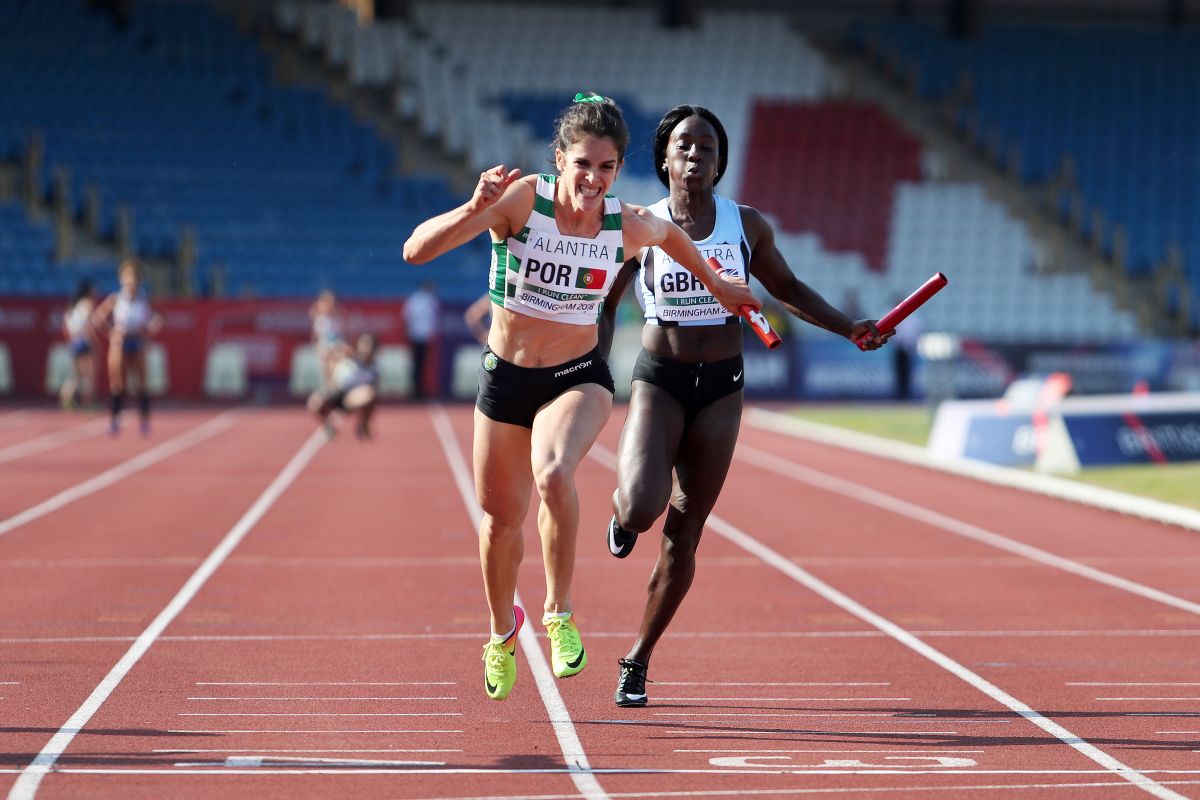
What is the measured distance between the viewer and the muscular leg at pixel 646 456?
21.0ft

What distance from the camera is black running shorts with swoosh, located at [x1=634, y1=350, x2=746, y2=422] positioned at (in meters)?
6.67

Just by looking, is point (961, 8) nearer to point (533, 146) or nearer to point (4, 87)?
point (533, 146)

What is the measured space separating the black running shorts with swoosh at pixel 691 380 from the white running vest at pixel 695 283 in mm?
163

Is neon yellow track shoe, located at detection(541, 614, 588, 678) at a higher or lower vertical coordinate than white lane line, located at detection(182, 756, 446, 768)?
higher

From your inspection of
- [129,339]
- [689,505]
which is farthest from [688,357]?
[129,339]

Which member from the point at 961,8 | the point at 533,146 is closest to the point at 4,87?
the point at 533,146

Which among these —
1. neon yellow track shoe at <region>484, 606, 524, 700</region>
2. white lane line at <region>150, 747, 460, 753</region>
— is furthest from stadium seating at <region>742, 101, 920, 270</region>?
white lane line at <region>150, 747, 460, 753</region>

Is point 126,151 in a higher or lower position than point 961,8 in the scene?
lower

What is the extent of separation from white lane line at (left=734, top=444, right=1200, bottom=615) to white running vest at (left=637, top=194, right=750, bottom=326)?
393cm

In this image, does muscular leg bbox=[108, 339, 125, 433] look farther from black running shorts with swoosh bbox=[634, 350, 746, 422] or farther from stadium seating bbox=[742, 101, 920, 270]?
stadium seating bbox=[742, 101, 920, 270]

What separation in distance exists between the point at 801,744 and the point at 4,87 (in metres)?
31.2

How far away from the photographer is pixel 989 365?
31.9 metres

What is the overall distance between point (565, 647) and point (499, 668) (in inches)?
9.9

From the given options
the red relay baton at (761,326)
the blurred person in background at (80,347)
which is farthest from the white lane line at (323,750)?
the blurred person in background at (80,347)
